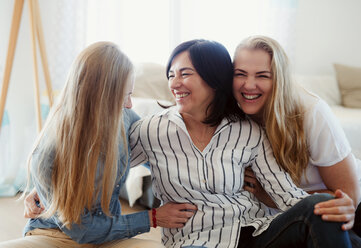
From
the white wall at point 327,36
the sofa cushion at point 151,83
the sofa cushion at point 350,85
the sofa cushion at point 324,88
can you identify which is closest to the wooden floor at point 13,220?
the sofa cushion at point 151,83

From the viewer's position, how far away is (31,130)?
9.30 feet

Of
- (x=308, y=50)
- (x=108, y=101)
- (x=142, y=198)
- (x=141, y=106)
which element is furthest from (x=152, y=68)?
(x=308, y=50)

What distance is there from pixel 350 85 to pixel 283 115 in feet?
7.39

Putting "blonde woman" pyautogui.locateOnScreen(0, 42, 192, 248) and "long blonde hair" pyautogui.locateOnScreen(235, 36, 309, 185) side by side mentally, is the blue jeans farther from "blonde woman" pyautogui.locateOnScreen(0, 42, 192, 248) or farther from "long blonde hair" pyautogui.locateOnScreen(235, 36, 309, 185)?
"blonde woman" pyautogui.locateOnScreen(0, 42, 192, 248)

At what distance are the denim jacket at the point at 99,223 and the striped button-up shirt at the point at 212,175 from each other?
0.34 ft

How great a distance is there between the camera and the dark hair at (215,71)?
1.19 m

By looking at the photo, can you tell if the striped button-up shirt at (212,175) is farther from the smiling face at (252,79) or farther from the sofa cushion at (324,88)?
the sofa cushion at (324,88)

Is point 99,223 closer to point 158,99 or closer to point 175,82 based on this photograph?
point 175,82

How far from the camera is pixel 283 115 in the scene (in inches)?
47.9

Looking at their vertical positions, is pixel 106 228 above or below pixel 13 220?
above

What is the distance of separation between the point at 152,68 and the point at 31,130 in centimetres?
100

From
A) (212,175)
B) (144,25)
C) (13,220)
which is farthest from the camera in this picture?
(144,25)

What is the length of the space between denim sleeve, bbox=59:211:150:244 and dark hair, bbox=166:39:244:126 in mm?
376

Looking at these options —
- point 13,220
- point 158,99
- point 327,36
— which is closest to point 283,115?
point 158,99
